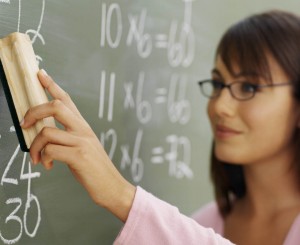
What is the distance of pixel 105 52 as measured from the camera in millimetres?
951

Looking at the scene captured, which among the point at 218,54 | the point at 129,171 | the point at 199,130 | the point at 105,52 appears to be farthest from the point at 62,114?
the point at 199,130

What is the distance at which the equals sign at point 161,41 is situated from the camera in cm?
110

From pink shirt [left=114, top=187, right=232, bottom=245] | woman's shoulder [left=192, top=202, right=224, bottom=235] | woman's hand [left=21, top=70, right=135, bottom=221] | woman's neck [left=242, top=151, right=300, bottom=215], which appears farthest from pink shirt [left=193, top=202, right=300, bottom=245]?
woman's hand [left=21, top=70, right=135, bottom=221]

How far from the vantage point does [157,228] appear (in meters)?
0.77

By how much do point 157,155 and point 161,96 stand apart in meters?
0.12

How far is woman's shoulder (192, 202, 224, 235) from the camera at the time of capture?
4.06 ft

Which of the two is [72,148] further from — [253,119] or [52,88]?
[253,119]

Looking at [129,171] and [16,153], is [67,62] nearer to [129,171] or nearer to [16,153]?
[16,153]

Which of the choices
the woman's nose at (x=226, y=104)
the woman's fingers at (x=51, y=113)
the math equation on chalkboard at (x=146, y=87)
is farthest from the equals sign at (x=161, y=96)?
the woman's fingers at (x=51, y=113)

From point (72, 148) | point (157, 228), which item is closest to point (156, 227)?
point (157, 228)

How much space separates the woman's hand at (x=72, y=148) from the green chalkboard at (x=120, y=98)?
0.11m

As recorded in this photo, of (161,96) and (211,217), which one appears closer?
(161,96)

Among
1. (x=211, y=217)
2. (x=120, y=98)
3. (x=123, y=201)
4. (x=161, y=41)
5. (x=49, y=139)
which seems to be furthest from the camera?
(x=211, y=217)

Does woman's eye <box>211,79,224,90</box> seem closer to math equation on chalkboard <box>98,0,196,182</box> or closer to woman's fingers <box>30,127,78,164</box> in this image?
math equation on chalkboard <box>98,0,196,182</box>
